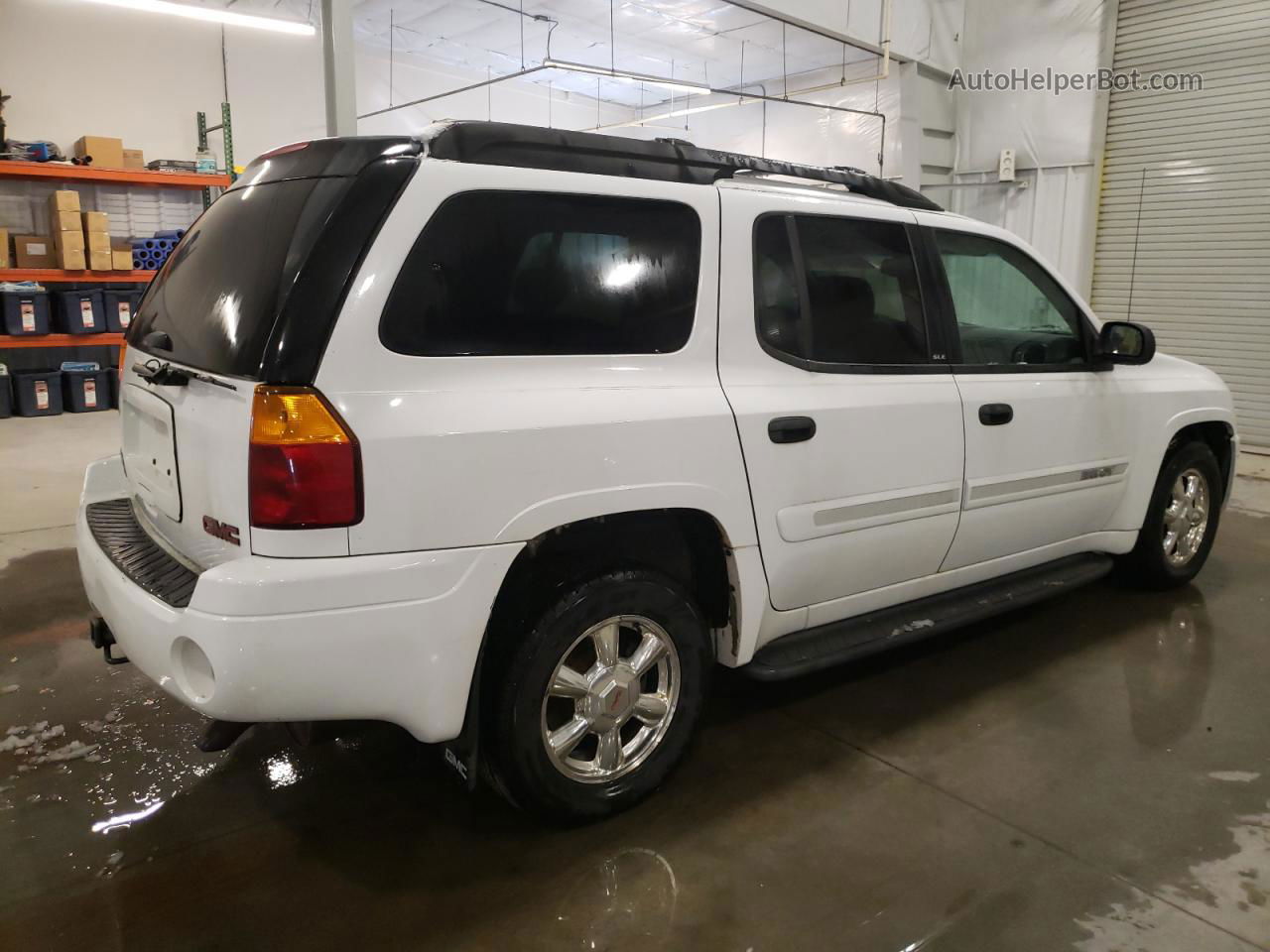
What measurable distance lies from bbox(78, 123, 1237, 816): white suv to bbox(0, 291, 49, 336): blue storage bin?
809cm

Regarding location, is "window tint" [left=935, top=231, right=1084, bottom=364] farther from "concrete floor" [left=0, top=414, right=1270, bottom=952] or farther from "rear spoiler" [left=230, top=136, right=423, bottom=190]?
"rear spoiler" [left=230, top=136, right=423, bottom=190]

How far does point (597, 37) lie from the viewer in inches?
545

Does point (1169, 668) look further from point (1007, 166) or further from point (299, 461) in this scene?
point (1007, 166)

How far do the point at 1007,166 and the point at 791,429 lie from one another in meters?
9.62

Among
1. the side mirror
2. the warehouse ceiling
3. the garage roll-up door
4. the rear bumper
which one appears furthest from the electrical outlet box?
the rear bumper

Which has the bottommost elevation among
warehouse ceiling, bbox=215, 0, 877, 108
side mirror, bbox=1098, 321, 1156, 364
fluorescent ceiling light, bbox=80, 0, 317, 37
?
side mirror, bbox=1098, 321, 1156, 364

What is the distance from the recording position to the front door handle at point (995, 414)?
314cm

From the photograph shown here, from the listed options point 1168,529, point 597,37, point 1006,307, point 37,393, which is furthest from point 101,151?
point 1168,529

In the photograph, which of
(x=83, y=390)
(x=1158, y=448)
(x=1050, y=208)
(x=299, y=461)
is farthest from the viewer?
(x=1050, y=208)

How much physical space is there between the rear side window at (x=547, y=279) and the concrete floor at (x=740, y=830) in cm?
117

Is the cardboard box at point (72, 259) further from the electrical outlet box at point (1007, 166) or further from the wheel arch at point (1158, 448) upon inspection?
the electrical outlet box at point (1007, 166)

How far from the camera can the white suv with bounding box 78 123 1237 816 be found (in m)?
1.92

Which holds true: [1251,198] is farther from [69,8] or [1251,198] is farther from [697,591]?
[69,8]

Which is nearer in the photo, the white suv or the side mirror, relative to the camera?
the white suv
